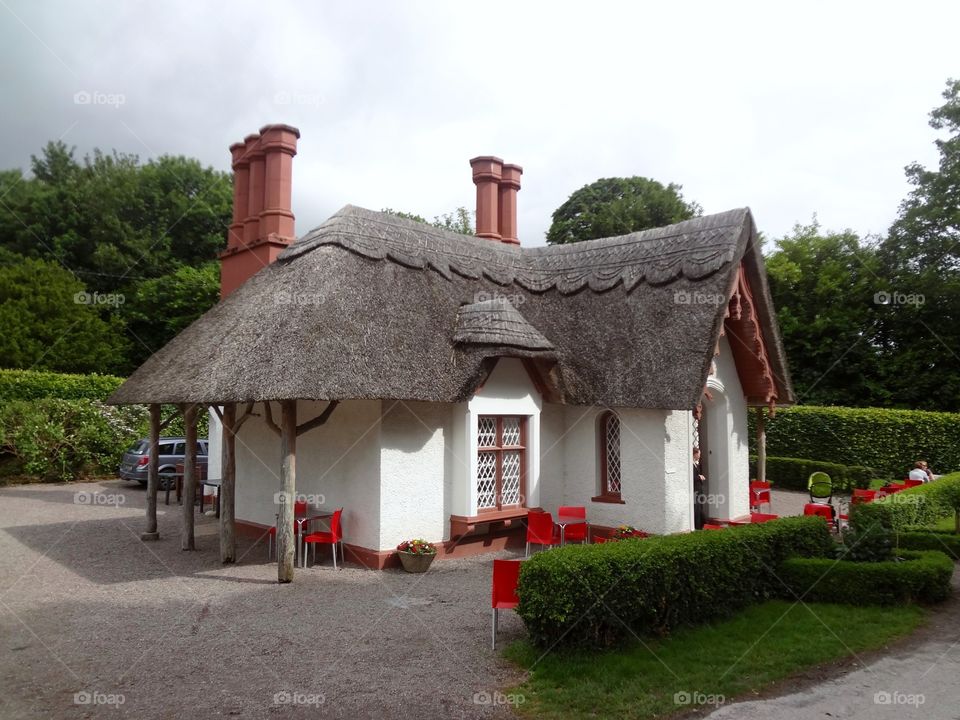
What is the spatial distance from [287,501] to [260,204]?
27.4ft

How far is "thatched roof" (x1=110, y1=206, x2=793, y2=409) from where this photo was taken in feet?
35.5

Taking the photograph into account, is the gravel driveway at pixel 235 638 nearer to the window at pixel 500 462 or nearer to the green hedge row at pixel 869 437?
the window at pixel 500 462

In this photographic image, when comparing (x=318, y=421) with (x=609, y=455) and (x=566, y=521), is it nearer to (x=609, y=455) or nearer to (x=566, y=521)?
(x=566, y=521)

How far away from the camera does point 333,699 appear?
6328 millimetres

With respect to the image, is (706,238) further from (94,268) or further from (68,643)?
(94,268)

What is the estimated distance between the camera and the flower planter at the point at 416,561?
36.9 ft

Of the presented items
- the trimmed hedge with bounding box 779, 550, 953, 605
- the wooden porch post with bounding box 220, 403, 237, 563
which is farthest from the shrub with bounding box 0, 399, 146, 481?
the trimmed hedge with bounding box 779, 550, 953, 605

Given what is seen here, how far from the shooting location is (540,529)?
12.0m

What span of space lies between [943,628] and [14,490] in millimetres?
23651

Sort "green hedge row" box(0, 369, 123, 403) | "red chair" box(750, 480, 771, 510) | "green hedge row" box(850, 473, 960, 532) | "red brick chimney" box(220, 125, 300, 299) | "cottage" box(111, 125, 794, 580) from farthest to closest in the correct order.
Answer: "green hedge row" box(0, 369, 123, 403), "red chair" box(750, 480, 771, 510), "red brick chimney" box(220, 125, 300, 299), "green hedge row" box(850, 473, 960, 532), "cottage" box(111, 125, 794, 580)

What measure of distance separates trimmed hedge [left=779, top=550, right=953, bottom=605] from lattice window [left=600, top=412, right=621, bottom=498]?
4.51 m

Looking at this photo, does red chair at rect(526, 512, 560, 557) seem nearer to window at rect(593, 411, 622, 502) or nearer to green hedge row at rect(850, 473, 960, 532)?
window at rect(593, 411, 622, 502)

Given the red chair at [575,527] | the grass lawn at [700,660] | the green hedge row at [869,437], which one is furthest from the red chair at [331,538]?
the green hedge row at [869,437]

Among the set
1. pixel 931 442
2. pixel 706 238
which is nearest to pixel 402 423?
pixel 706 238
